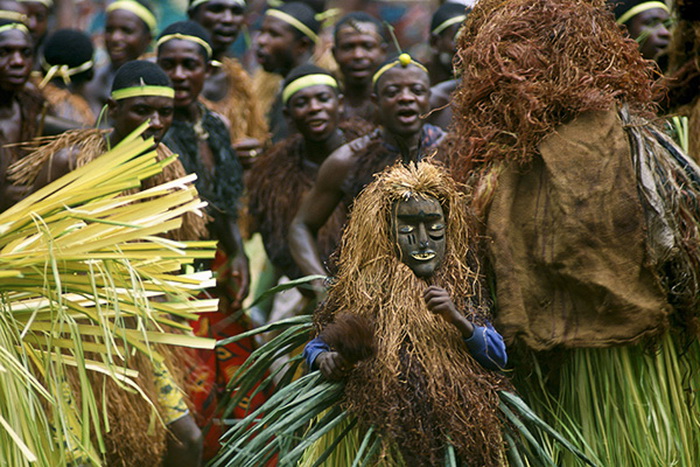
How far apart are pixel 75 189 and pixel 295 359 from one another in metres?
0.97

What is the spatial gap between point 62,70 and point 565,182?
12.7 ft

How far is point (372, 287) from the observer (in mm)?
3365

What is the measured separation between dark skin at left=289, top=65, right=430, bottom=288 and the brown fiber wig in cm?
82

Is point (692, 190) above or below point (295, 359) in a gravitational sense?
above

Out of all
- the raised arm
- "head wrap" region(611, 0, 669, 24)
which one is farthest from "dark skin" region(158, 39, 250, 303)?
"head wrap" region(611, 0, 669, 24)

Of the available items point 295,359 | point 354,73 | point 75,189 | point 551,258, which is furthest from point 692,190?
point 354,73

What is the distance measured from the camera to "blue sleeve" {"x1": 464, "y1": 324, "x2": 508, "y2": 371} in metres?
3.22

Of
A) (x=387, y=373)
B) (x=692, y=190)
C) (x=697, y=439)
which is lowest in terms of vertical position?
(x=697, y=439)

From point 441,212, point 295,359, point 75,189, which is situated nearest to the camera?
point 75,189

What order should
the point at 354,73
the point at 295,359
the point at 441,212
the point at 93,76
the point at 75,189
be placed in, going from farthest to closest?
1. the point at 93,76
2. the point at 354,73
3. the point at 295,359
4. the point at 441,212
5. the point at 75,189

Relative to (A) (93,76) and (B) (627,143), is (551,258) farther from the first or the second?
(A) (93,76)

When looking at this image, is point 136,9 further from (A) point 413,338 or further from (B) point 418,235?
(A) point 413,338

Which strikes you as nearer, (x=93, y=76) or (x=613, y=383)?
(x=613, y=383)

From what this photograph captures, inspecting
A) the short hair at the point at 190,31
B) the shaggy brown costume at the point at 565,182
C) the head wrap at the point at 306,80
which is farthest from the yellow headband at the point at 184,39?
the shaggy brown costume at the point at 565,182
